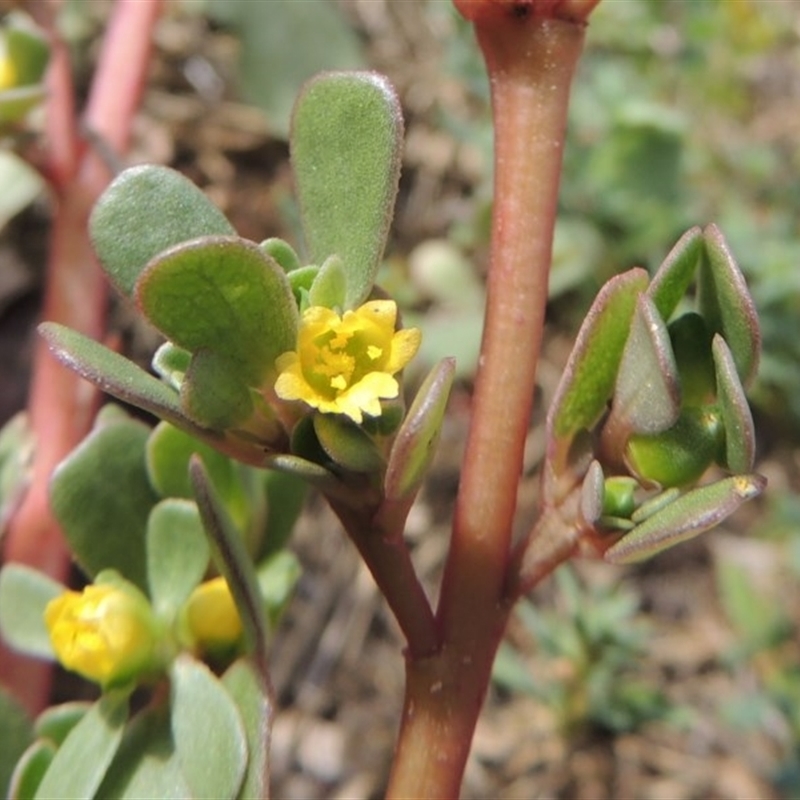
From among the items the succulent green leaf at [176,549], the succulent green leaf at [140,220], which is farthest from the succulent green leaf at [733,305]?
the succulent green leaf at [176,549]

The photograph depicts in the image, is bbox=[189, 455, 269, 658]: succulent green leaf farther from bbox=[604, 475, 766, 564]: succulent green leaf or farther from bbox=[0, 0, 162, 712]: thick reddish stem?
bbox=[0, 0, 162, 712]: thick reddish stem

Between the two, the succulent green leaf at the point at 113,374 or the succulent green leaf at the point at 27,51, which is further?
the succulent green leaf at the point at 27,51

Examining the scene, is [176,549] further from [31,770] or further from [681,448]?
[681,448]

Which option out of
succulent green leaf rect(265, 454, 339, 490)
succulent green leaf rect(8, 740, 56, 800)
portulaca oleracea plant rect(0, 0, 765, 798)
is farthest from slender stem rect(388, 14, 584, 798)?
succulent green leaf rect(8, 740, 56, 800)

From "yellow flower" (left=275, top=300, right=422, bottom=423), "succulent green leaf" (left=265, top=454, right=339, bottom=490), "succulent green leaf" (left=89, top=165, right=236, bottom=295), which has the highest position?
"succulent green leaf" (left=89, top=165, right=236, bottom=295)

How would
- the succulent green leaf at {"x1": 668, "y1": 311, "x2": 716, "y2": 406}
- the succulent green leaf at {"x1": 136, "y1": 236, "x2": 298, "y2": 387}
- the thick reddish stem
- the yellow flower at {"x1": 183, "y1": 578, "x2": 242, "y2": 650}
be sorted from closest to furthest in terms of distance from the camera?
the succulent green leaf at {"x1": 136, "y1": 236, "x2": 298, "y2": 387} < the succulent green leaf at {"x1": 668, "y1": 311, "x2": 716, "y2": 406} < the yellow flower at {"x1": 183, "y1": 578, "x2": 242, "y2": 650} < the thick reddish stem

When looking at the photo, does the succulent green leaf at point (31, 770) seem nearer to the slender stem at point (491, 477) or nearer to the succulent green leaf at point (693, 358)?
the slender stem at point (491, 477)
